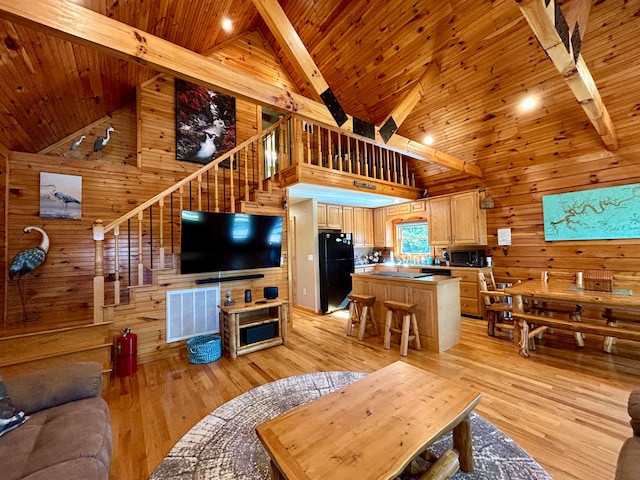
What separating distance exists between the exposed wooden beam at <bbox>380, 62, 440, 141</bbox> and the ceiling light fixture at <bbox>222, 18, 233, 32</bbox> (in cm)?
326

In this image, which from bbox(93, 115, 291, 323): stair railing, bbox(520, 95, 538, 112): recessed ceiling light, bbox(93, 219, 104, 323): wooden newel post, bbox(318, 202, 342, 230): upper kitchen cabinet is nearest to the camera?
bbox(93, 219, 104, 323): wooden newel post

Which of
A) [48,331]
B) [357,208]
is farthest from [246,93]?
[357,208]

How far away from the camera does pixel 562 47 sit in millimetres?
2111

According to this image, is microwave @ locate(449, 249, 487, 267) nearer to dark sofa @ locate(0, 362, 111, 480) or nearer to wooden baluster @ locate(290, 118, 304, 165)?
wooden baluster @ locate(290, 118, 304, 165)

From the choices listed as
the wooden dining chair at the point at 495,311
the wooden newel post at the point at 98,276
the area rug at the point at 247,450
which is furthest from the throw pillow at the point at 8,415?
the wooden dining chair at the point at 495,311

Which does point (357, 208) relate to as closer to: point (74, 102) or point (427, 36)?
point (427, 36)

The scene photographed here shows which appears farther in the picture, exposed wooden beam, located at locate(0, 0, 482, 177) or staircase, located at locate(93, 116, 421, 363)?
staircase, located at locate(93, 116, 421, 363)

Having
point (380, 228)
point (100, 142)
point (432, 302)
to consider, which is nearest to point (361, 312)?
point (432, 302)

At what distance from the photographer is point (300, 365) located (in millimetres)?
3041

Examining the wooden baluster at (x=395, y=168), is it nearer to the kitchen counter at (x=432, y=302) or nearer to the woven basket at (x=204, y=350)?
the kitchen counter at (x=432, y=302)

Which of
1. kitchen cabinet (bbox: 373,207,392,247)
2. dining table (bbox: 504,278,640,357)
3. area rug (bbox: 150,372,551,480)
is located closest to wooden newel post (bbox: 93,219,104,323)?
area rug (bbox: 150,372,551,480)

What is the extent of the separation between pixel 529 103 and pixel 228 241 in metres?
4.78

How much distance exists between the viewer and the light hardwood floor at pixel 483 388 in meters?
1.76

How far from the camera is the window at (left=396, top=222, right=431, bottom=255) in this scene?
6.11 metres
